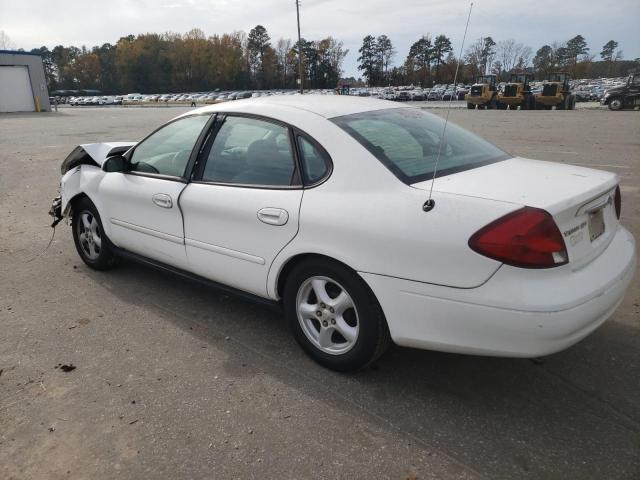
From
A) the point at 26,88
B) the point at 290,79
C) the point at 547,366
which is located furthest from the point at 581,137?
the point at 290,79

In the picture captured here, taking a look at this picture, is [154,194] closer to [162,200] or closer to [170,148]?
[162,200]

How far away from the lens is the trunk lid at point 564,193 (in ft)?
7.67

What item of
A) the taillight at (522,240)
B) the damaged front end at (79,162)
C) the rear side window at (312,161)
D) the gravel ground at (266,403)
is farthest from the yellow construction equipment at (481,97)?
the taillight at (522,240)

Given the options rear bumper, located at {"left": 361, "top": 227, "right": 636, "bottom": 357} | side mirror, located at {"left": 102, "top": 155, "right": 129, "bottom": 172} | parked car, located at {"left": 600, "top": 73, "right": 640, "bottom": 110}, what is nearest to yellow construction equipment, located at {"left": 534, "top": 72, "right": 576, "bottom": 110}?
parked car, located at {"left": 600, "top": 73, "right": 640, "bottom": 110}

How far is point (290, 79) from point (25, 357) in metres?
125

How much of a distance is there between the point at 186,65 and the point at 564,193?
12324 centimetres

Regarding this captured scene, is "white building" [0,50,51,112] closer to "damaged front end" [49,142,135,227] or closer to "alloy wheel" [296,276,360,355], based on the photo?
"damaged front end" [49,142,135,227]

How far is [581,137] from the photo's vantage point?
14609 millimetres

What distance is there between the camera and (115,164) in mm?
3971

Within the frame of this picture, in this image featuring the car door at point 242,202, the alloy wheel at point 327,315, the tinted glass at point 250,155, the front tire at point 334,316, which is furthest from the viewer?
the tinted glass at point 250,155

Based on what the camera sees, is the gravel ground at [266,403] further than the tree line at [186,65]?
No

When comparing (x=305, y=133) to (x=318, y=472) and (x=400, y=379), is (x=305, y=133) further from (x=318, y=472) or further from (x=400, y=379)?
(x=318, y=472)

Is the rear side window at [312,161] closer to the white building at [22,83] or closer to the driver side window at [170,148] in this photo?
the driver side window at [170,148]

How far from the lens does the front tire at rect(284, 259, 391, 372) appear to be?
2646mm
